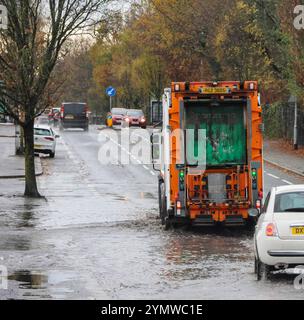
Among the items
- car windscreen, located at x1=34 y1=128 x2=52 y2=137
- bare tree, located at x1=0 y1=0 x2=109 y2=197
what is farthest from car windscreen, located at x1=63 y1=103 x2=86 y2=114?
bare tree, located at x1=0 y1=0 x2=109 y2=197

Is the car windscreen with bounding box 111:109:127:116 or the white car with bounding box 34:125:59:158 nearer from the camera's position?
the white car with bounding box 34:125:59:158

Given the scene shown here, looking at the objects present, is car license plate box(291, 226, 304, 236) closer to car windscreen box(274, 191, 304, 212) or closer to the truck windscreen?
car windscreen box(274, 191, 304, 212)

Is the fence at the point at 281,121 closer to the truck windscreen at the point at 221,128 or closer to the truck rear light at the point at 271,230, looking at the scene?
the truck windscreen at the point at 221,128

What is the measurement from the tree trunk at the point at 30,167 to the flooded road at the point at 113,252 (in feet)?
1.91

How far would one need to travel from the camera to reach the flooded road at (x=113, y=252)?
48.8ft

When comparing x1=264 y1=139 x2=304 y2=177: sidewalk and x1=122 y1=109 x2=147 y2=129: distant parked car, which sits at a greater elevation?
x1=122 y1=109 x2=147 y2=129: distant parked car

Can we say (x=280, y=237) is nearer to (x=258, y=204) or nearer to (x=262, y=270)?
(x=262, y=270)

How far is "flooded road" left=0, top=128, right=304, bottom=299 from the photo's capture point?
14875mm

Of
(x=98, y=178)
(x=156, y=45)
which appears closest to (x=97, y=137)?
(x=156, y=45)

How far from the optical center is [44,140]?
169 ft

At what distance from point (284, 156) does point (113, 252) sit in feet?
104

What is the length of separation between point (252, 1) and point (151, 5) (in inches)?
540
